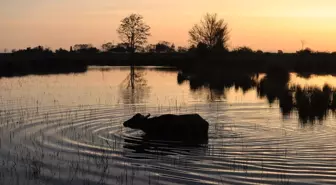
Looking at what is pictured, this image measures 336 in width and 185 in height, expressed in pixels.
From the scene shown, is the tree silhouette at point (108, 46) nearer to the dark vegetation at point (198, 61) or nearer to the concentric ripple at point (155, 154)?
the dark vegetation at point (198, 61)

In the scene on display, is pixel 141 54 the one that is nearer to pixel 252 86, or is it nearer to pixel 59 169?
pixel 252 86

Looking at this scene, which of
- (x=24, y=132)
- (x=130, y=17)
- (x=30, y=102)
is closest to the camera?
(x=24, y=132)

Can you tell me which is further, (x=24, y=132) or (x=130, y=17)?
(x=130, y=17)

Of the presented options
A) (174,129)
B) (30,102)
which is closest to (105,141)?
(174,129)

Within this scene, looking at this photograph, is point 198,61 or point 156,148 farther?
point 198,61

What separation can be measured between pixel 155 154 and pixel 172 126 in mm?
3229

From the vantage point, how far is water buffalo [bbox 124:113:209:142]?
1591 centimetres

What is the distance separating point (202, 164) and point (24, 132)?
296 inches

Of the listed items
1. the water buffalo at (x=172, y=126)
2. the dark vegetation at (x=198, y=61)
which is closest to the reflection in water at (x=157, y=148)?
the water buffalo at (x=172, y=126)

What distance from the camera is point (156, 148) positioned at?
544 inches

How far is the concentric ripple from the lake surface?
0.02 m

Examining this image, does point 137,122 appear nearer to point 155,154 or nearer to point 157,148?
point 157,148

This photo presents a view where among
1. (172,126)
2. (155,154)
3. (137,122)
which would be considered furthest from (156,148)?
(137,122)

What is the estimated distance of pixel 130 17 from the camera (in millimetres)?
89250
